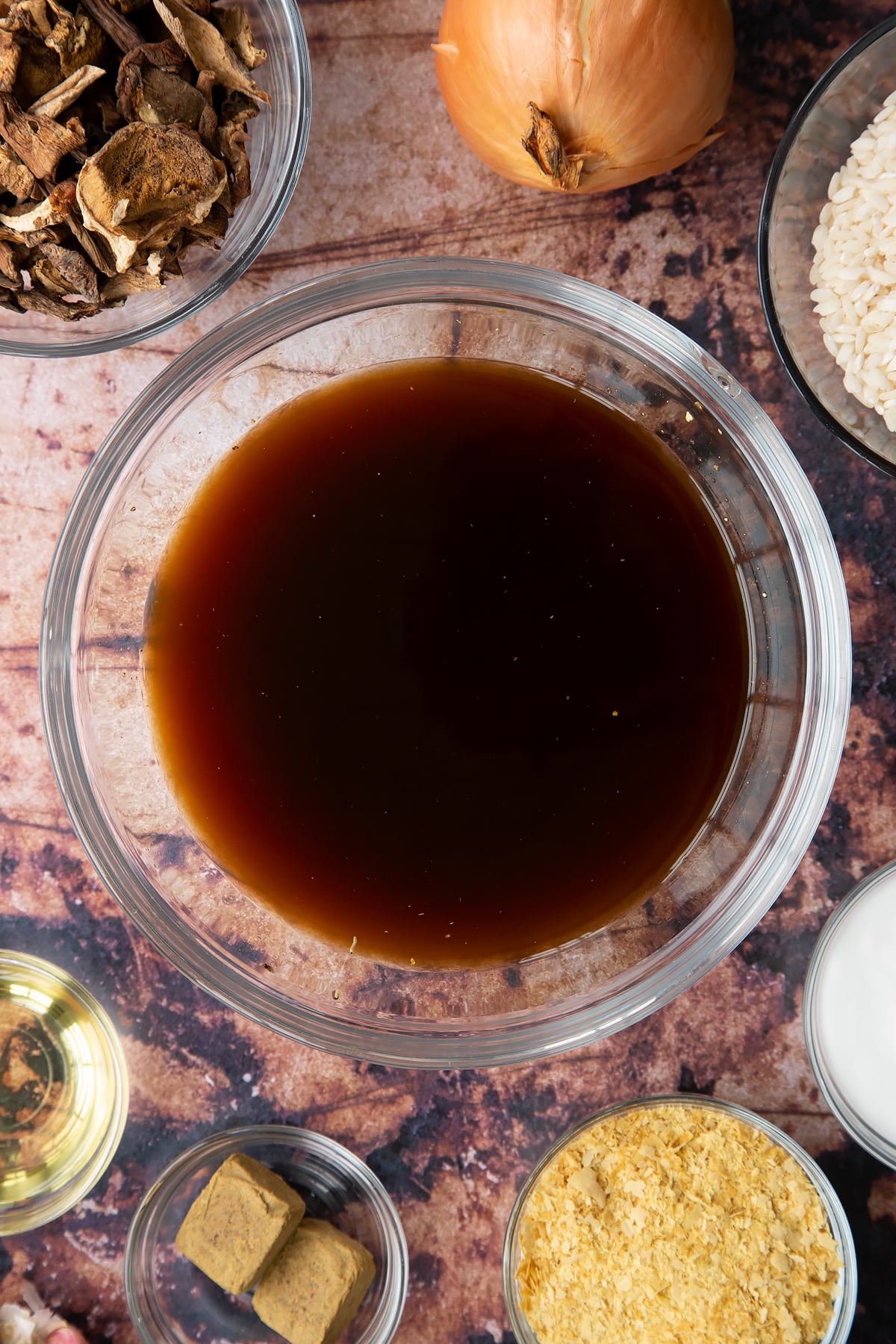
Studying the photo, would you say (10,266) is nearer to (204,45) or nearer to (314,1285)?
(204,45)

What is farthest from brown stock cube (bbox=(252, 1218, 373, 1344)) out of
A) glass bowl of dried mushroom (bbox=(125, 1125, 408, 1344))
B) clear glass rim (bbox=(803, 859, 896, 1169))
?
clear glass rim (bbox=(803, 859, 896, 1169))

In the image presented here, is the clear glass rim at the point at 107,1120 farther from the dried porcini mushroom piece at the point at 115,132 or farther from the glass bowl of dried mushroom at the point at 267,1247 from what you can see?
the dried porcini mushroom piece at the point at 115,132

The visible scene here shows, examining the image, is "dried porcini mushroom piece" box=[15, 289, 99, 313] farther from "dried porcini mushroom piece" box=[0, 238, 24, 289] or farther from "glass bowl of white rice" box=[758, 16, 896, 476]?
"glass bowl of white rice" box=[758, 16, 896, 476]

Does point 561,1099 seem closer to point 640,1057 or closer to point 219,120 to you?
point 640,1057

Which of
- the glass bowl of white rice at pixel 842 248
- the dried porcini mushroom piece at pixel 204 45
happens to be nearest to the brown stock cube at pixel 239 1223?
the glass bowl of white rice at pixel 842 248

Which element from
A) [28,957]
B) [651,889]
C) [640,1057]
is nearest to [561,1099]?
[640,1057]

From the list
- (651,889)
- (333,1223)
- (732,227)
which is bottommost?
(333,1223)

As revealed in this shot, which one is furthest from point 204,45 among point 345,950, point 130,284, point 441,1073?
point 441,1073
